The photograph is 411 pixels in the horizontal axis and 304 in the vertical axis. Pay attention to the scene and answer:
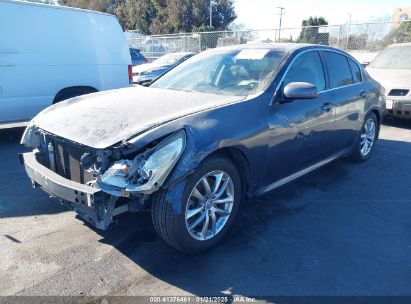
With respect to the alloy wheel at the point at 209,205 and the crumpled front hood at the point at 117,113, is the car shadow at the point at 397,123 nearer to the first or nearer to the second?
the crumpled front hood at the point at 117,113

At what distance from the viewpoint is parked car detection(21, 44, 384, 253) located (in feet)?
8.89

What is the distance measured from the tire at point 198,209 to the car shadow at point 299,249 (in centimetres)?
18

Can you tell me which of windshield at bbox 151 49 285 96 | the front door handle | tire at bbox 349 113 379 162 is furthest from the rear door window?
windshield at bbox 151 49 285 96

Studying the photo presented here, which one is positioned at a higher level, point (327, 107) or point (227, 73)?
point (227, 73)

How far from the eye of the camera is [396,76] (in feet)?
26.8

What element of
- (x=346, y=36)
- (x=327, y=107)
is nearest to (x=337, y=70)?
(x=327, y=107)

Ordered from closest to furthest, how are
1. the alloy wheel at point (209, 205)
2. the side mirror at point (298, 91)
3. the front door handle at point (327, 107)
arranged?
1. the alloy wheel at point (209, 205)
2. the side mirror at point (298, 91)
3. the front door handle at point (327, 107)

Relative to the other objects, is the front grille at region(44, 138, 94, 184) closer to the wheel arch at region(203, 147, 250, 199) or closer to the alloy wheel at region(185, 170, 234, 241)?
the alloy wheel at region(185, 170, 234, 241)

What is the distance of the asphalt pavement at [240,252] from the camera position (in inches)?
109

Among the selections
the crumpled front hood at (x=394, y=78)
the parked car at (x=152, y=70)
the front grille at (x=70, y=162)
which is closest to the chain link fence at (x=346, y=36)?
the parked car at (x=152, y=70)

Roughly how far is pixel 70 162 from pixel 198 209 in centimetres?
113

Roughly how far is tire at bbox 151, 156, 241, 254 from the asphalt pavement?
0.18 meters

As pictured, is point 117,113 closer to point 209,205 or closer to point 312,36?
point 209,205

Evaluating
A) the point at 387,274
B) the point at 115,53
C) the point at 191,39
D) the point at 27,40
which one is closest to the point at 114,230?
the point at 387,274
